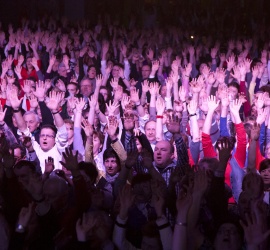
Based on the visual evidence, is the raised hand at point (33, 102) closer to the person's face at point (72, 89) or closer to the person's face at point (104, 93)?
the person's face at point (72, 89)

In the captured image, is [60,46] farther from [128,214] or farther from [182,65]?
[128,214]

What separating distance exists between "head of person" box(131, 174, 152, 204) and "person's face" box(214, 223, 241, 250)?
752mm

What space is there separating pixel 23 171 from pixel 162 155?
1113 millimetres

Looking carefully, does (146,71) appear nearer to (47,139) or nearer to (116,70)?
(116,70)

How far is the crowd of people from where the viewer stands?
366 centimetres

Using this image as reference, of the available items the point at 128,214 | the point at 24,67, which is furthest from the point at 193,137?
the point at 24,67

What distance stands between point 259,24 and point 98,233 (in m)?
10.8

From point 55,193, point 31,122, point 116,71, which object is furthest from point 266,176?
point 116,71

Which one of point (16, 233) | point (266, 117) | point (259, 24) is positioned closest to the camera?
point (16, 233)

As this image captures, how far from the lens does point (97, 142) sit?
5.92m

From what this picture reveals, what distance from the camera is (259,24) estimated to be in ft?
45.1

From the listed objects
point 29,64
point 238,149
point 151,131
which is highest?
point 29,64

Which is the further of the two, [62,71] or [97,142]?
[62,71]

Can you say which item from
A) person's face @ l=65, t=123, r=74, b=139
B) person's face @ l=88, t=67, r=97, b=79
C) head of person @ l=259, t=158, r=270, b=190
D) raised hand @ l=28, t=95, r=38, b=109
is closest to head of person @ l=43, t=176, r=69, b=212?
head of person @ l=259, t=158, r=270, b=190
